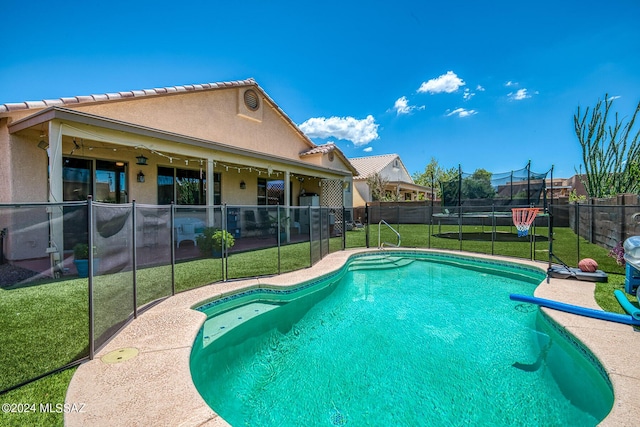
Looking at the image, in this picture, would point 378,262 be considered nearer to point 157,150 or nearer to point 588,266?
point 588,266

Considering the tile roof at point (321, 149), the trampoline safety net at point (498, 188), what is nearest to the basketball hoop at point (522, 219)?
the trampoline safety net at point (498, 188)

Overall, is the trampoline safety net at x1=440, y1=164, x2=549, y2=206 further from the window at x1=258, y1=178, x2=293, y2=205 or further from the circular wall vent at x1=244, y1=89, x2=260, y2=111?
the circular wall vent at x1=244, y1=89, x2=260, y2=111

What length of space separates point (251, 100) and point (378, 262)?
29.7 feet

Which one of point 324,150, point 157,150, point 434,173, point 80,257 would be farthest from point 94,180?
point 434,173

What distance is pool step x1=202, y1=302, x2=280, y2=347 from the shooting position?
13.8 feet

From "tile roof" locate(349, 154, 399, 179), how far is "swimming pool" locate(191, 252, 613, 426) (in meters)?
21.9

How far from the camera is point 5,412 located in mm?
2141

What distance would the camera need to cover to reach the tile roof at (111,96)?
21.1ft

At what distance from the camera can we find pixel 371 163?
29.6 meters

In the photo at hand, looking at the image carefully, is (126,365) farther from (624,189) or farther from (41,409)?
(624,189)

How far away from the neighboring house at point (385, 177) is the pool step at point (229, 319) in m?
19.3

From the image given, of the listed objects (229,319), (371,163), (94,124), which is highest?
(371,163)

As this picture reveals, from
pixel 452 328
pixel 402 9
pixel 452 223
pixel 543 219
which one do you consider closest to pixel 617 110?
pixel 543 219

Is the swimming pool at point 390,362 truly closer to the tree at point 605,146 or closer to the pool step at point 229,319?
the pool step at point 229,319
